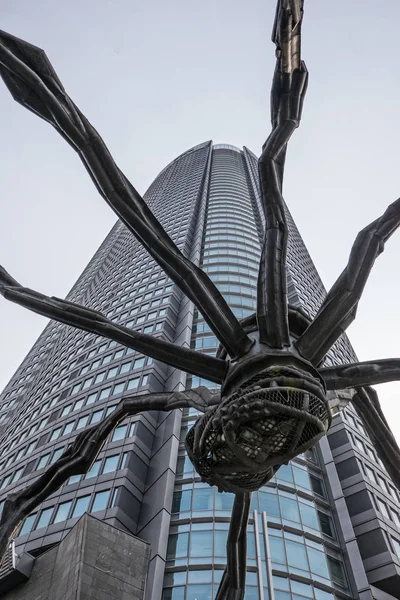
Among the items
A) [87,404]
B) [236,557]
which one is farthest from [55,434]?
[236,557]

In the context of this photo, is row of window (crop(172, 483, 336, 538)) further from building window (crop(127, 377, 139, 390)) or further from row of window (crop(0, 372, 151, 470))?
building window (crop(127, 377, 139, 390))

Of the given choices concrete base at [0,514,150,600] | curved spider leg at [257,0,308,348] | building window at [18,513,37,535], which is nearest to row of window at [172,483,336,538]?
building window at [18,513,37,535]

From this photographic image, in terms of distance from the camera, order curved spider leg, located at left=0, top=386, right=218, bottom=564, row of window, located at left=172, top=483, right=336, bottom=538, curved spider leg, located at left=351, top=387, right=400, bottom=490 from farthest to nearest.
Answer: row of window, located at left=172, top=483, right=336, bottom=538 → curved spider leg, located at left=351, top=387, right=400, bottom=490 → curved spider leg, located at left=0, top=386, right=218, bottom=564

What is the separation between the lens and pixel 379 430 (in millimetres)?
4957

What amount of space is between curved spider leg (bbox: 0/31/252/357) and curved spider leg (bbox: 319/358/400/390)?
2.78 ft

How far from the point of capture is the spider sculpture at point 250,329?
379 centimetres

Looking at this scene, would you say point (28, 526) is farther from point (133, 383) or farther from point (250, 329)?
point (250, 329)

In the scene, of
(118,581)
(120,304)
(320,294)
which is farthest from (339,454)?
(320,294)

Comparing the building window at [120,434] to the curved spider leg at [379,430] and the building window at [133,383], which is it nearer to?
the building window at [133,383]

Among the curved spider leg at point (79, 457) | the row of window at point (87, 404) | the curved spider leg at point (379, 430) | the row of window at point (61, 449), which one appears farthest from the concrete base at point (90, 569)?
the row of window at point (87, 404)

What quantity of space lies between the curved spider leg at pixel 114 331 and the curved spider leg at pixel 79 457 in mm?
427

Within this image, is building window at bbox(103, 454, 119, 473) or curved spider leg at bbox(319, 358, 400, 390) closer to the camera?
curved spider leg at bbox(319, 358, 400, 390)

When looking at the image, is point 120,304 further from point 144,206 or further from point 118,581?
point 144,206

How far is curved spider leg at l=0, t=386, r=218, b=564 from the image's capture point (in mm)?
4500
